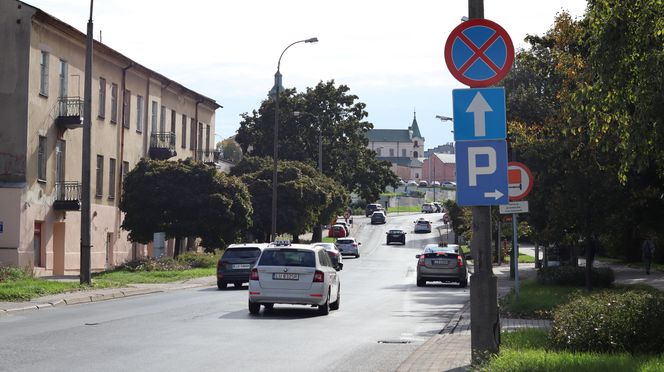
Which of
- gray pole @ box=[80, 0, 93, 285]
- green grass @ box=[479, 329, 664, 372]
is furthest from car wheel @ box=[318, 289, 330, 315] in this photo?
gray pole @ box=[80, 0, 93, 285]

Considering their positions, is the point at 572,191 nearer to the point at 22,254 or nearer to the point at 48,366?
the point at 48,366

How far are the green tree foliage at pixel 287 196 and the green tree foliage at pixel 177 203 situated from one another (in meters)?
17.6

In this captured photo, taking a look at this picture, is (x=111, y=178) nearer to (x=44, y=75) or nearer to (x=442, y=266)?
(x=44, y=75)

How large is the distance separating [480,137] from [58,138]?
3557 cm

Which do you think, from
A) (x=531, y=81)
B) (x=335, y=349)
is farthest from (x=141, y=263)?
(x=335, y=349)

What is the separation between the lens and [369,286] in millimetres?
35688

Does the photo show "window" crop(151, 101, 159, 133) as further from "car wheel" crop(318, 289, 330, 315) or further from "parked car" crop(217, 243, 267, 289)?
"car wheel" crop(318, 289, 330, 315)

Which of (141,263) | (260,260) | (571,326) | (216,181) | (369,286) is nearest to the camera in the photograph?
(571,326)

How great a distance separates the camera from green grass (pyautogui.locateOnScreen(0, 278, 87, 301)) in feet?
83.5

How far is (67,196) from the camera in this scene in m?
44.1

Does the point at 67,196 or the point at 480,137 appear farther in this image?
the point at 67,196

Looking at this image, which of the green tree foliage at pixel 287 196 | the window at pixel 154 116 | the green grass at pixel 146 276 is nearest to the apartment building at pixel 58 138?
the window at pixel 154 116

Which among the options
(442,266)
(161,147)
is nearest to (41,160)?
(161,147)

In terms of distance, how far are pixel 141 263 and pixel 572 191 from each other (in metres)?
24.6
